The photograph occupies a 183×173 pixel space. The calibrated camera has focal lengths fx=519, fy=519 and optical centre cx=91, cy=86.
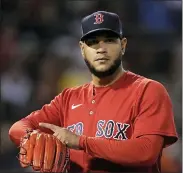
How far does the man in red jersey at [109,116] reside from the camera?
241 cm

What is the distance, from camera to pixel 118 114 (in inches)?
102

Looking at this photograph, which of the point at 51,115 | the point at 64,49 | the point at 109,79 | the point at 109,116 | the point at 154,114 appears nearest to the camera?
the point at 154,114

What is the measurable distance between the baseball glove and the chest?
7.9 inches

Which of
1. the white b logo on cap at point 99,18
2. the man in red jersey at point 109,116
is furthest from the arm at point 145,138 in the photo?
the white b logo on cap at point 99,18

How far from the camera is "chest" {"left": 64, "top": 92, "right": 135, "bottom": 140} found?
8.37ft

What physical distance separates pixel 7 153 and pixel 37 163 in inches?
101

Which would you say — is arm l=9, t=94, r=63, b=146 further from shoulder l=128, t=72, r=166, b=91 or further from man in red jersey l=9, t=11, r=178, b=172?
shoulder l=128, t=72, r=166, b=91

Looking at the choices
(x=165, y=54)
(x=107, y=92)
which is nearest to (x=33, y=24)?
(x=165, y=54)

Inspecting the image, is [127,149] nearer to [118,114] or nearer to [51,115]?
[118,114]

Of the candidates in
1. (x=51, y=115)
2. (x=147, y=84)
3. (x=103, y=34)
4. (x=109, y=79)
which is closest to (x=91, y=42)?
(x=103, y=34)

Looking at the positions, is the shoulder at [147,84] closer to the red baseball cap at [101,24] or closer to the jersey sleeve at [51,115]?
the red baseball cap at [101,24]

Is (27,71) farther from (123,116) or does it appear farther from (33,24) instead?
(123,116)

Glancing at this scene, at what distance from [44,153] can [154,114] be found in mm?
558

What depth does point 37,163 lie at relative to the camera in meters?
2.48
